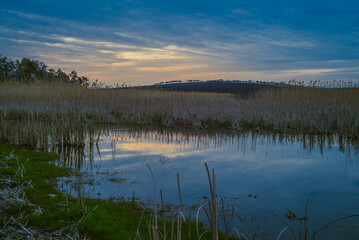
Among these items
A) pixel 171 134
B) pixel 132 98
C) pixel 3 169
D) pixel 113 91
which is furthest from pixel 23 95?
pixel 3 169

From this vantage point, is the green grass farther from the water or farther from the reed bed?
the reed bed

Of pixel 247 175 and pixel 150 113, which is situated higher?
pixel 150 113

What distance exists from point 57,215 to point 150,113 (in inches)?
468

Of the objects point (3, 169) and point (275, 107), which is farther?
point (275, 107)

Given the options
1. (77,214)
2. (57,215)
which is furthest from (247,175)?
(57,215)

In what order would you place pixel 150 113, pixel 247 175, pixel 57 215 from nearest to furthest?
pixel 57 215
pixel 247 175
pixel 150 113

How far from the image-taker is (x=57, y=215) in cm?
363

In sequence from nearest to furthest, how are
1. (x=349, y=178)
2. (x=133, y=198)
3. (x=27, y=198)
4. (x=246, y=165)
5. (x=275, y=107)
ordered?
(x=27, y=198) → (x=133, y=198) → (x=349, y=178) → (x=246, y=165) → (x=275, y=107)

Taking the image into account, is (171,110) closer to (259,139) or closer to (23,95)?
(259,139)

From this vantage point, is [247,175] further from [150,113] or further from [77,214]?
[150,113]

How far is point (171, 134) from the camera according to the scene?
38.0 ft

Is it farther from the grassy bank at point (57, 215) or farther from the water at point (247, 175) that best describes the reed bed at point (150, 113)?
the grassy bank at point (57, 215)

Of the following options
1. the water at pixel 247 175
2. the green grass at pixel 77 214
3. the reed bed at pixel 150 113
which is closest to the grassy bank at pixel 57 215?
the green grass at pixel 77 214

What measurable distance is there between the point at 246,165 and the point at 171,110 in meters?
8.91
